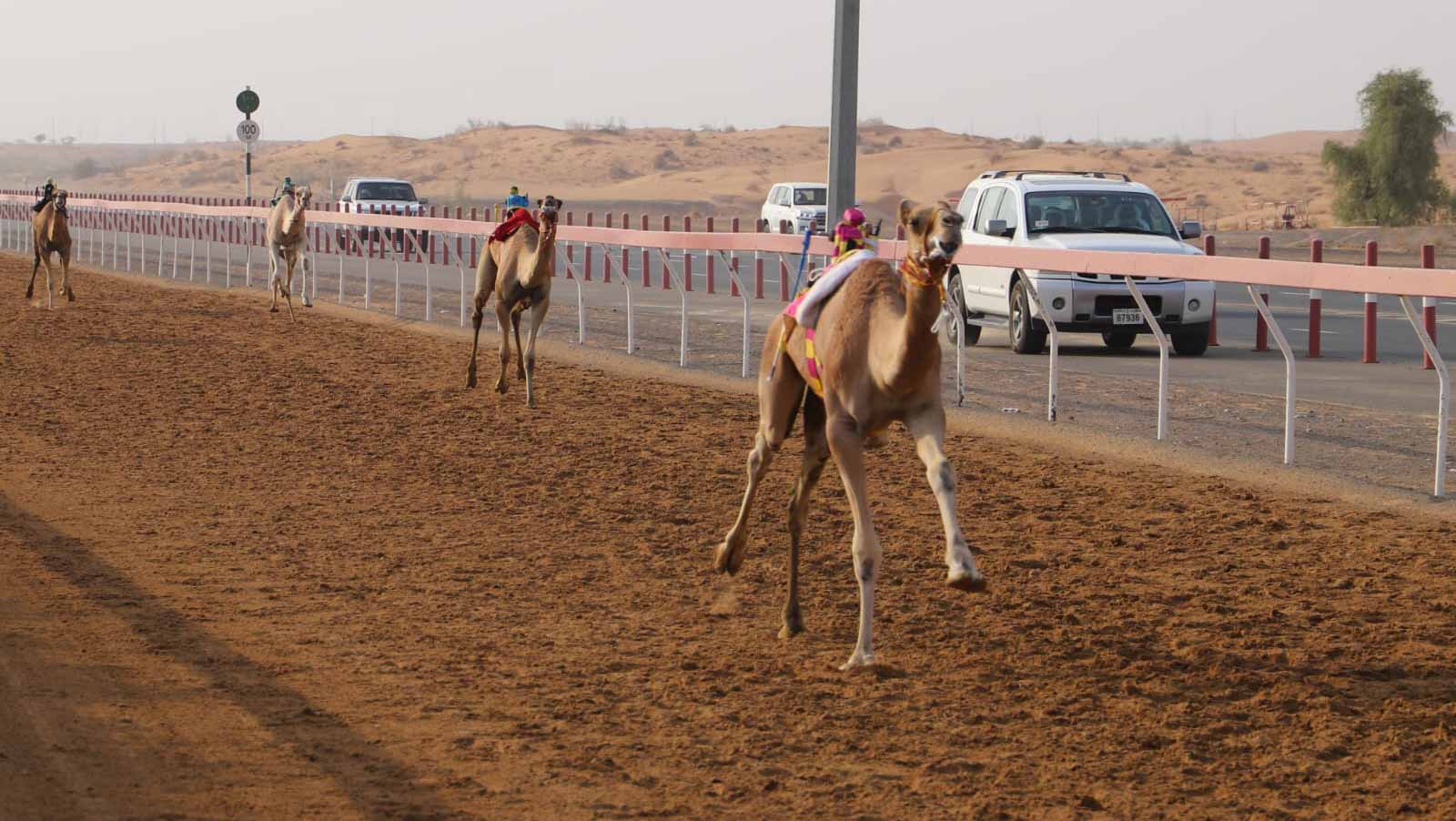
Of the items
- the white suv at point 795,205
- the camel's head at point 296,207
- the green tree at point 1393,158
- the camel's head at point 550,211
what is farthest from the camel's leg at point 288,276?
the green tree at point 1393,158

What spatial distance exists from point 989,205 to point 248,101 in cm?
2217

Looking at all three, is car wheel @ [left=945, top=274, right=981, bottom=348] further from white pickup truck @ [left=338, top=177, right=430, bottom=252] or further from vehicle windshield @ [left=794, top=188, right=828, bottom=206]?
white pickup truck @ [left=338, top=177, right=430, bottom=252]

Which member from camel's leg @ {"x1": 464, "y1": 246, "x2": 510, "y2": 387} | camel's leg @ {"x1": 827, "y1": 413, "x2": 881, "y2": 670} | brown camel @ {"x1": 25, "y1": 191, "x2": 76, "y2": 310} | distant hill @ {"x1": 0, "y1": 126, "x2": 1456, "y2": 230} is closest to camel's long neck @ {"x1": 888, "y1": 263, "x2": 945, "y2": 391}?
camel's leg @ {"x1": 827, "y1": 413, "x2": 881, "y2": 670}

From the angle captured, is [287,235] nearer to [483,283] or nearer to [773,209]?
[483,283]

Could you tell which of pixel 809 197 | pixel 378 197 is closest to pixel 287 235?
pixel 378 197

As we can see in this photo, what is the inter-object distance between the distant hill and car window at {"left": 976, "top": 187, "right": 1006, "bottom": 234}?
42531mm

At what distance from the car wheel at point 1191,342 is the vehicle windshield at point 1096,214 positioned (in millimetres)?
1132

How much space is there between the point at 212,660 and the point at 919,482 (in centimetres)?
535

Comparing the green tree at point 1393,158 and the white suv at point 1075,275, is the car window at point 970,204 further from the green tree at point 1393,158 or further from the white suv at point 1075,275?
the green tree at point 1393,158

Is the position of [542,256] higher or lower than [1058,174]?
lower

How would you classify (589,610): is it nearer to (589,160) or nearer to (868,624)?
(868,624)

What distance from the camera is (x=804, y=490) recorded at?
749 centimetres

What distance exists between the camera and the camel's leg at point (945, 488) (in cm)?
572

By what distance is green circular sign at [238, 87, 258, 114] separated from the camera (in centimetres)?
3819
